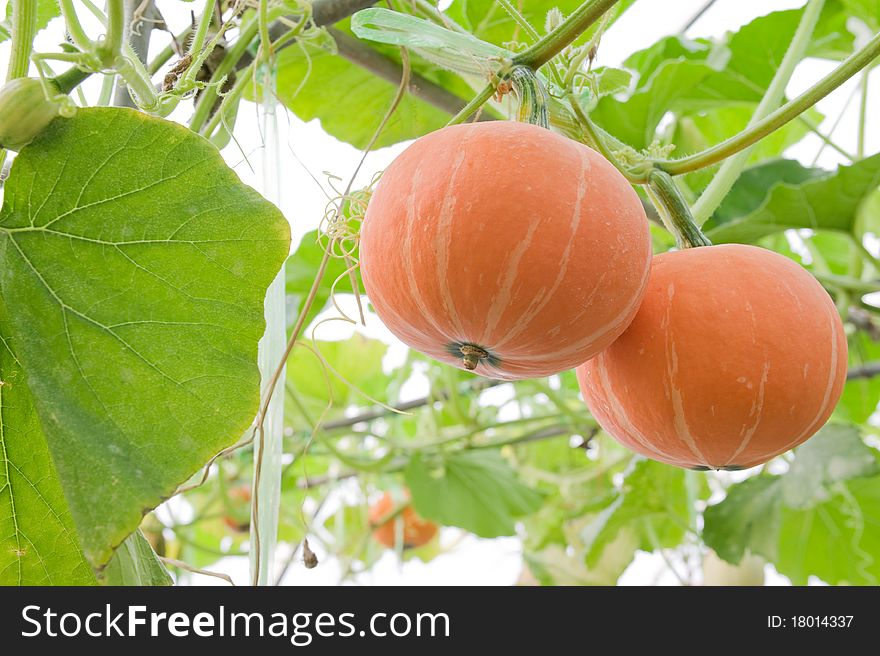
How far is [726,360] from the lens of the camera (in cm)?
52

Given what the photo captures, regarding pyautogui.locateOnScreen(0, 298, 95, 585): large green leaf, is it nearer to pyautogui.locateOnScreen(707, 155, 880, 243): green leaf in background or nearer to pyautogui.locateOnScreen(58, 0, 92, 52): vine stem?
pyautogui.locateOnScreen(58, 0, 92, 52): vine stem

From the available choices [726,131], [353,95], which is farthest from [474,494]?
[353,95]

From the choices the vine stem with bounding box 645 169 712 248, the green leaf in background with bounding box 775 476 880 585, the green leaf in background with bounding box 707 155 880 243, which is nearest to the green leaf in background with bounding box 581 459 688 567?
the green leaf in background with bounding box 775 476 880 585

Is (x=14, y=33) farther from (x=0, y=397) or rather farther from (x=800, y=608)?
(x=800, y=608)

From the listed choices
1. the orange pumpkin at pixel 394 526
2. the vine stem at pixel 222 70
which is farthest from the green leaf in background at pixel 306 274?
the orange pumpkin at pixel 394 526

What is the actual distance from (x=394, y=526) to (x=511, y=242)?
218 cm

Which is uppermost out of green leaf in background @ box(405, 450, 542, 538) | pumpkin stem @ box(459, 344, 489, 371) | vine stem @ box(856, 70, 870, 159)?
vine stem @ box(856, 70, 870, 159)

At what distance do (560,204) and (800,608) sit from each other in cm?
49

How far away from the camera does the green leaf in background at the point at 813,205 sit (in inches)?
38.1

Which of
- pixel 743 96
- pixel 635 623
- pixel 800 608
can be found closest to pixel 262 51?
pixel 635 623

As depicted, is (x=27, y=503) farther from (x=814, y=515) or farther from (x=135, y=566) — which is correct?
(x=814, y=515)

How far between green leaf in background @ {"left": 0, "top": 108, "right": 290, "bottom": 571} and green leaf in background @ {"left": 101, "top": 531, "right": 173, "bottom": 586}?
0.23ft

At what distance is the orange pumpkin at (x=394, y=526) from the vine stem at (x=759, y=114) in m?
1.83

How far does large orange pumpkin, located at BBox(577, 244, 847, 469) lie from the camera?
1.70ft
